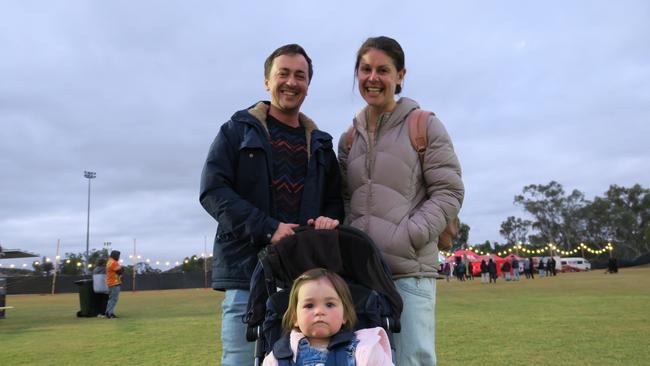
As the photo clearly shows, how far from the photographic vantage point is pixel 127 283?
39312mm

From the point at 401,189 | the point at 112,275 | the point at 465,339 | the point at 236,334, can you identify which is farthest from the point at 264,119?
the point at 112,275

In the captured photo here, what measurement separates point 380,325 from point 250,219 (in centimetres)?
83

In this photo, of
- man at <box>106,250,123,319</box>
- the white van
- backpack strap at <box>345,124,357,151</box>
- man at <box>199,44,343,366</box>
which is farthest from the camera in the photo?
the white van

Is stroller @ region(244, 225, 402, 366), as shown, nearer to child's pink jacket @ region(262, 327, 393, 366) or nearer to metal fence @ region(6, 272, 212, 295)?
child's pink jacket @ region(262, 327, 393, 366)

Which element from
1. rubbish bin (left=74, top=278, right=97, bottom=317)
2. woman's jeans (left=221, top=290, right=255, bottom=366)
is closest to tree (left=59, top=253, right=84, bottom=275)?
rubbish bin (left=74, top=278, right=97, bottom=317)

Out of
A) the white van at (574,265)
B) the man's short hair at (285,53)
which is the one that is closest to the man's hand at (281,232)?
the man's short hair at (285,53)

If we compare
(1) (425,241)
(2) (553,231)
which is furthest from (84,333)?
(2) (553,231)

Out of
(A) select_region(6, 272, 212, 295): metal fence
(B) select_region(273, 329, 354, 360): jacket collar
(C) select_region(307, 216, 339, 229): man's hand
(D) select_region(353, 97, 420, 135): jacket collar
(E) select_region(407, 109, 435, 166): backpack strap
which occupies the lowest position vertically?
(A) select_region(6, 272, 212, 295): metal fence

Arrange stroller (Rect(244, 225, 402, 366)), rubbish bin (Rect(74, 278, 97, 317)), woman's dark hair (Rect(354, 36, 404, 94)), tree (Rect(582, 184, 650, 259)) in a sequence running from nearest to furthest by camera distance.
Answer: stroller (Rect(244, 225, 402, 366)), woman's dark hair (Rect(354, 36, 404, 94)), rubbish bin (Rect(74, 278, 97, 317)), tree (Rect(582, 184, 650, 259))

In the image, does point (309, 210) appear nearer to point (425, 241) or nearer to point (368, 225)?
point (368, 225)

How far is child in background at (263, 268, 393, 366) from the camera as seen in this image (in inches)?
89.1

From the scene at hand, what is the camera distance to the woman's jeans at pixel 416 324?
2459mm

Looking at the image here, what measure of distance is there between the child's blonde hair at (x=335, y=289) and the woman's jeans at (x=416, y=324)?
282mm

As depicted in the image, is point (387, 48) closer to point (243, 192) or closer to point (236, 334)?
point (243, 192)
